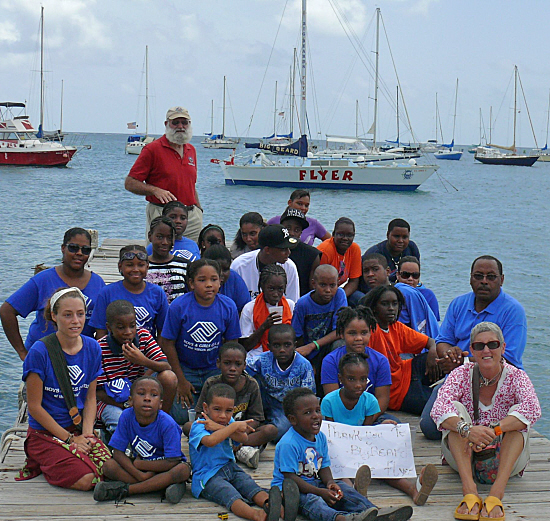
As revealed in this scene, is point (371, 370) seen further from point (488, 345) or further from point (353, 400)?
point (488, 345)

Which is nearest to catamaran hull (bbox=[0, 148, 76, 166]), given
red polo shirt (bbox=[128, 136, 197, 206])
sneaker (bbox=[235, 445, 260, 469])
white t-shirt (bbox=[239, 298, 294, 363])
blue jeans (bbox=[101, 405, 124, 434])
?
red polo shirt (bbox=[128, 136, 197, 206])

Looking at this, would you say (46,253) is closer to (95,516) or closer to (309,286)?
(309,286)

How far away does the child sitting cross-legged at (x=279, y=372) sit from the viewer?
5.64 m

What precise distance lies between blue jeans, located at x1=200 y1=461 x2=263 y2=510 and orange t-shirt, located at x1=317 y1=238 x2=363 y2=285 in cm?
362

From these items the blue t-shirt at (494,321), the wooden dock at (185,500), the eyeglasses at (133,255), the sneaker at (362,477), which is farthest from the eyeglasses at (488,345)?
the eyeglasses at (133,255)

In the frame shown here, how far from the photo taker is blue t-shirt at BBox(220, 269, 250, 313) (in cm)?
670

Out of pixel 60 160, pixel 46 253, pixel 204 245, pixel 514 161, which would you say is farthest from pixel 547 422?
pixel 514 161

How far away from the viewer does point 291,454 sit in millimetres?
4660

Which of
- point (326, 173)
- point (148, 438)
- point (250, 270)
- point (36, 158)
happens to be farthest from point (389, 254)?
point (36, 158)

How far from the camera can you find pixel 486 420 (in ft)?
16.6

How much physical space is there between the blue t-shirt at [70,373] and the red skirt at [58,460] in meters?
0.13

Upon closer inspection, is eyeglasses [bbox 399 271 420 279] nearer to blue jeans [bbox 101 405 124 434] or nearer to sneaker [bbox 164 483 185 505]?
blue jeans [bbox 101 405 124 434]

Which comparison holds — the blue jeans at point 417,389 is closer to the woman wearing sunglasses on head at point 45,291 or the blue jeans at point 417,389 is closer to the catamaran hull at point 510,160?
the woman wearing sunglasses on head at point 45,291

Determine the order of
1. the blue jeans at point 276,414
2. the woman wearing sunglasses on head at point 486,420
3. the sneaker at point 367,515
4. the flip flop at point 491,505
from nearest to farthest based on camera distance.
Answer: the sneaker at point 367,515, the flip flop at point 491,505, the woman wearing sunglasses on head at point 486,420, the blue jeans at point 276,414
